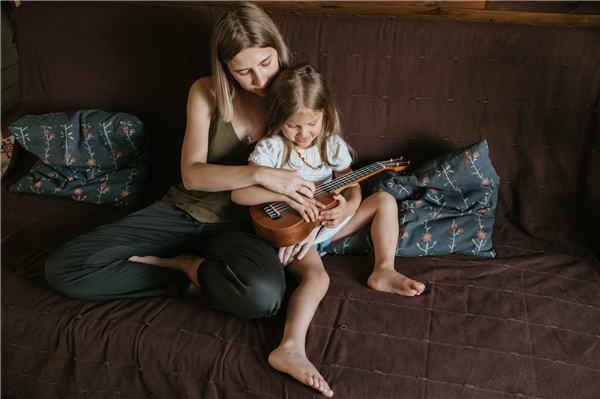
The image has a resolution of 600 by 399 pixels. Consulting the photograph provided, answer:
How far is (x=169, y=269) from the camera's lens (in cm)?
132

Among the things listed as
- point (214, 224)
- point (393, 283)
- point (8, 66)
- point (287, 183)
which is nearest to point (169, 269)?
point (214, 224)

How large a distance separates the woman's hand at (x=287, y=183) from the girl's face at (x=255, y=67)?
0.25 m

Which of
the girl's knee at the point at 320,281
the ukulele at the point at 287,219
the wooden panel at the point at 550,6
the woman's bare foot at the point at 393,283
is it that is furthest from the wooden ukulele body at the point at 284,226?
the wooden panel at the point at 550,6

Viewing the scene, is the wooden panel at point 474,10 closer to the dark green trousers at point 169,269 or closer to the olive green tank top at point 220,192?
the olive green tank top at point 220,192

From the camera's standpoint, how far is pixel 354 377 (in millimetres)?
1049

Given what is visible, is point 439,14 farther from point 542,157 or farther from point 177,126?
point 177,126

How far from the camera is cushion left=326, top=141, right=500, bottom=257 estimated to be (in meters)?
1.39

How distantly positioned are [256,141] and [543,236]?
98 cm

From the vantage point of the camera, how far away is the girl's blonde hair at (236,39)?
124 cm

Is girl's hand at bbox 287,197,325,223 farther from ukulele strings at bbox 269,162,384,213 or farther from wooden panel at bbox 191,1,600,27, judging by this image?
wooden panel at bbox 191,1,600,27

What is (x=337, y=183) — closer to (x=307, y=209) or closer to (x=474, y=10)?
(x=307, y=209)

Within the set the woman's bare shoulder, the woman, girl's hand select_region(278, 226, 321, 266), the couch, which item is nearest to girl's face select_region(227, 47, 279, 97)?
the woman

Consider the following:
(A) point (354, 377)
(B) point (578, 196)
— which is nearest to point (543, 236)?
(B) point (578, 196)

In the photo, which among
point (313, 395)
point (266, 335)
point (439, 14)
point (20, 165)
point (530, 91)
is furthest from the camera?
point (20, 165)
